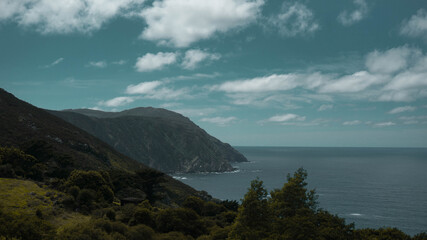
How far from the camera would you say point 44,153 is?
63.4m

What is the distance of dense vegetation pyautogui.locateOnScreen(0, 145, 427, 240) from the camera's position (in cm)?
2881

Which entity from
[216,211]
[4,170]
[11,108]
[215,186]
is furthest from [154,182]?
[215,186]

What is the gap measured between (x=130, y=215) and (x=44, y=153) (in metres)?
34.2

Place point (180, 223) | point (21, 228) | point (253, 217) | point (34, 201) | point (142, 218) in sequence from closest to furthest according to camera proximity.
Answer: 1. point (21, 228)
2. point (253, 217)
3. point (34, 201)
4. point (142, 218)
5. point (180, 223)

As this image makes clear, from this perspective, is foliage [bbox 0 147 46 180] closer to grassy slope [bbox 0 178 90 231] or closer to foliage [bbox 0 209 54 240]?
grassy slope [bbox 0 178 90 231]

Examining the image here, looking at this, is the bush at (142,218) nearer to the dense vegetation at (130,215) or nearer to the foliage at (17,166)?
the dense vegetation at (130,215)

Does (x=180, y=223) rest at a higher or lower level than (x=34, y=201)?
lower

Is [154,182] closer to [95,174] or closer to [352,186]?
[95,174]

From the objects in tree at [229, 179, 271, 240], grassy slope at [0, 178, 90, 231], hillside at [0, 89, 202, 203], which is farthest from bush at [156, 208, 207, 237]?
hillside at [0, 89, 202, 203]

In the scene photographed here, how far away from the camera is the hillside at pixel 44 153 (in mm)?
52062

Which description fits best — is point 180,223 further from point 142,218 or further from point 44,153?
point 44,153

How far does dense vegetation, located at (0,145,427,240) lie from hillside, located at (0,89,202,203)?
15.2 inches

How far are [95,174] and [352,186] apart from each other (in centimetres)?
15259

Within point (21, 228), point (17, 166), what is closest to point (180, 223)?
point (21, 228)
